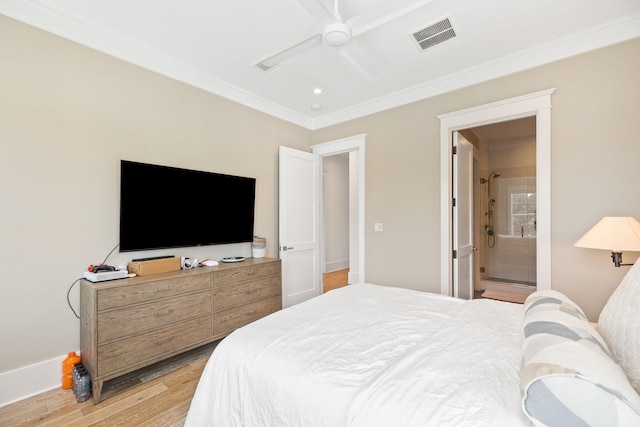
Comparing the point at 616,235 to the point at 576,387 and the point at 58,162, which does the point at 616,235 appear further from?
the point at 58,162

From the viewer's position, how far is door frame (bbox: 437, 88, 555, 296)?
8.09 ft

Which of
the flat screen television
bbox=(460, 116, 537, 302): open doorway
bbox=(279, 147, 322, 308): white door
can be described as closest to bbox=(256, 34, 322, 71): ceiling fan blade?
the flat screen television

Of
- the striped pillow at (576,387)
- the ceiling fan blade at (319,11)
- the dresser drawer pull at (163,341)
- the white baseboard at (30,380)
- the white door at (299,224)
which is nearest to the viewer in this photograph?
the striped pillow at (576,387)

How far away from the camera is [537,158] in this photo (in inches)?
101

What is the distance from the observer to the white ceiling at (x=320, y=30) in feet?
6.57

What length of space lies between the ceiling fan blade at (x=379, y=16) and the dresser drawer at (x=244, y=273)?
223cm

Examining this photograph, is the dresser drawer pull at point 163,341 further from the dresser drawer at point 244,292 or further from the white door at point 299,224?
the white door at point 299,224

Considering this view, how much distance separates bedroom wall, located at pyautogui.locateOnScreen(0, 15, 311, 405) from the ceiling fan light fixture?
183cm

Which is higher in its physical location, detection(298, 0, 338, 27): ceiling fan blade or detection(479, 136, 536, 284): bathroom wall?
detection(298, 0, 338, 27): ceiling fan blade

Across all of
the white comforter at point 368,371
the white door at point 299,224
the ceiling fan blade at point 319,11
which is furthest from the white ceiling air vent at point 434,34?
the white comforter at point 368,371

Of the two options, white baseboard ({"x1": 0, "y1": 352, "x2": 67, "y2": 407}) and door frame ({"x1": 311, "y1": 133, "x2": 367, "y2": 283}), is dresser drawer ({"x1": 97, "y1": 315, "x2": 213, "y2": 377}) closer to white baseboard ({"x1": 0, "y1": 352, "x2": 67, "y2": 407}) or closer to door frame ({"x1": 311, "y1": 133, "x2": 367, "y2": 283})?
white baseboard ({"x1": 0, "y1": 352, "x2": 67, "y2": 407})

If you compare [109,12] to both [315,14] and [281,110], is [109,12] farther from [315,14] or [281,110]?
[281,110]

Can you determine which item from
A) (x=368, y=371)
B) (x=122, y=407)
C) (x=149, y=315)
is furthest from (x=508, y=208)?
(x=122, y=407)

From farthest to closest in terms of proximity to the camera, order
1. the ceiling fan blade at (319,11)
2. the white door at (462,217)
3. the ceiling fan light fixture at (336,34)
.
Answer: the white door at (462,217), the ceiling fan light fixture at (336,34), the ceiling fan blade at (319,11)
